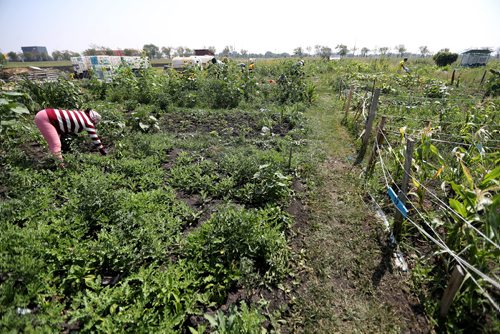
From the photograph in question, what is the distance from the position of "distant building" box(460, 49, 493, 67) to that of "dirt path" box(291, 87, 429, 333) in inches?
1305

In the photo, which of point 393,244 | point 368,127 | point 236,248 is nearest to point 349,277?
point 393,244

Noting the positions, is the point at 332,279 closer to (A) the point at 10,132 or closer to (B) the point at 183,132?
(B) the point at 183,132

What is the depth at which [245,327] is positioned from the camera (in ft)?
6.10

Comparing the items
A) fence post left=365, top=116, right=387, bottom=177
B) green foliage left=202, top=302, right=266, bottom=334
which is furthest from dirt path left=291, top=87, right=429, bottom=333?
green foliage left=202, top=302, right=266, bottom=334

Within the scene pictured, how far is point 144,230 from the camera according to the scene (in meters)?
2.79

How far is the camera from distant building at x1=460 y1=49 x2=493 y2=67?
25778 mm

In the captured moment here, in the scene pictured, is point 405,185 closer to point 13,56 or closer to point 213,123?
point 213,123

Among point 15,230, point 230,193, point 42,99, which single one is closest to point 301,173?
point 230,193

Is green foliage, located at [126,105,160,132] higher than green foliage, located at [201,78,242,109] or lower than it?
lower

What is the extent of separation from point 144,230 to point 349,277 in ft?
7.77

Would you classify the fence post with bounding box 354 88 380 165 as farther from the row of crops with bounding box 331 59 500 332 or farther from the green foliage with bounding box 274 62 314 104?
the green foliage with bounding box 274 62 314 104

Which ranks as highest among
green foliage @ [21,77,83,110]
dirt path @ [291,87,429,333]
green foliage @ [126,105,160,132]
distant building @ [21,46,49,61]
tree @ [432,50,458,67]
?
distant building @ [21,46,49,61]

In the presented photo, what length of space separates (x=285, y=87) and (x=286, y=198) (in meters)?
7.19

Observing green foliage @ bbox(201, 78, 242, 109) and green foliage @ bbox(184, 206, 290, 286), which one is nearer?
green foliage @ bbox(184, 206, 290, 286)
